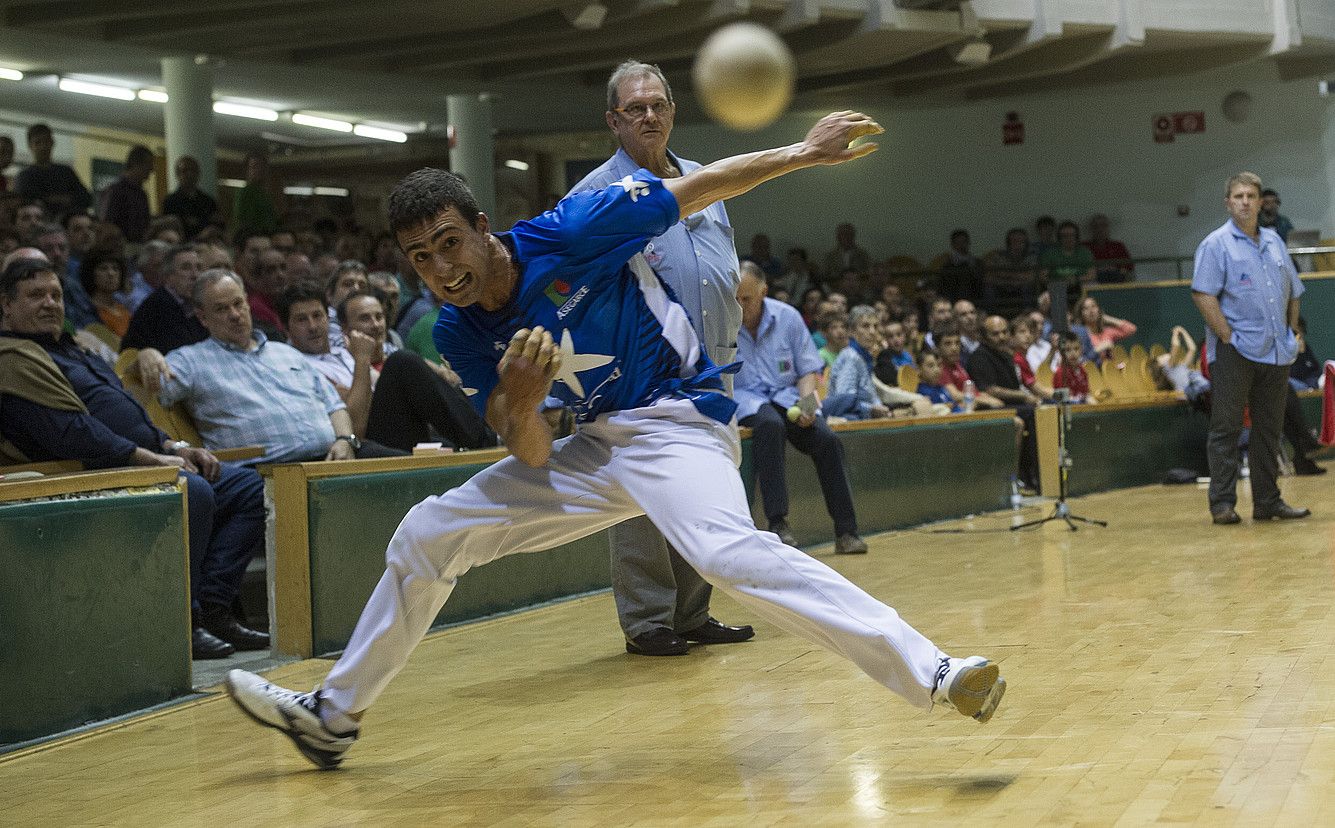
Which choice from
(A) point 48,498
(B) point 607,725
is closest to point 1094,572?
(B) point 607,725

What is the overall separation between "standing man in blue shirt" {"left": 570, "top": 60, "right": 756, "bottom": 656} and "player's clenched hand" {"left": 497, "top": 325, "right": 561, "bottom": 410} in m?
1.56

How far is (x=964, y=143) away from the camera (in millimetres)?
21609

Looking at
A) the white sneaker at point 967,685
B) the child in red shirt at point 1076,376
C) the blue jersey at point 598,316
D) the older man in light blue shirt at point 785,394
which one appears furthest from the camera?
the child in red shirt at point 1076,376

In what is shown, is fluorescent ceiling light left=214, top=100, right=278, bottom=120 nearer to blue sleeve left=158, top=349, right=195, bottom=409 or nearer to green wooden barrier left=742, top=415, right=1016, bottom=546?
green wooden barrier left=742, top=415, right=1016, bottom=546

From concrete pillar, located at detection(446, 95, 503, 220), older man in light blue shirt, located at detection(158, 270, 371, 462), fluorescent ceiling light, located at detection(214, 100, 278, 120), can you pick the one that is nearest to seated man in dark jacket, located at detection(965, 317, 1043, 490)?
older man in light blue shirt, located at detection(158, 270, 371, 462)

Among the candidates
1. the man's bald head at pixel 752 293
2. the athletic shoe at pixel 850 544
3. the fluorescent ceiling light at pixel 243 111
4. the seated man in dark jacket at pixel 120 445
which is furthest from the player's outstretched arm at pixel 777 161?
the fluorescent ceiling light at pixel 243 111

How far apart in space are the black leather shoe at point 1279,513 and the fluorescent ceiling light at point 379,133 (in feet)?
51.5

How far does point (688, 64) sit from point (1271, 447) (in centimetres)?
1003

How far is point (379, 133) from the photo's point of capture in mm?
22484

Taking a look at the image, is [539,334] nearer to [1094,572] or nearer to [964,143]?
[1094,572]

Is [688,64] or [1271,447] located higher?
[688,64]

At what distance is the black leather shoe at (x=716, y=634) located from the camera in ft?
18.9

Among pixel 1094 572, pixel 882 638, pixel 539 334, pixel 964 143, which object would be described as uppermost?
pixel 964 143

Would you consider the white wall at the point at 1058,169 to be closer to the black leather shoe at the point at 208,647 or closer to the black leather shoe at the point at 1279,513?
the black leather shoe at the point at 1279,513
